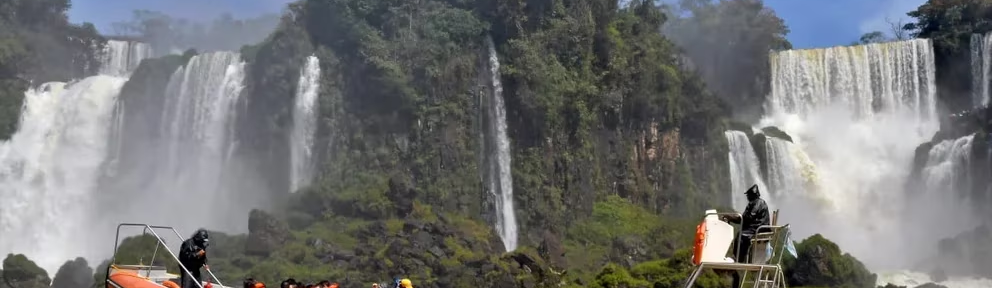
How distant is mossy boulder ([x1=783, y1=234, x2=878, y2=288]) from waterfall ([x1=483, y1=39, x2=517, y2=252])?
1499 cm

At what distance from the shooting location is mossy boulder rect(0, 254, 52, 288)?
140ft

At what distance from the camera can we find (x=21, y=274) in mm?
43281

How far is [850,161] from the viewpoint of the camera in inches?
2499

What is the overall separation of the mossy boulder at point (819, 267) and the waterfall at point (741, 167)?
16955 mm

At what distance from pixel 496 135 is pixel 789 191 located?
18348 millimetres

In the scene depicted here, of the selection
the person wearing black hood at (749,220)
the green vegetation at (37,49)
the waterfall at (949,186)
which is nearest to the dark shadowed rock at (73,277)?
the green vegetation at (37,49)

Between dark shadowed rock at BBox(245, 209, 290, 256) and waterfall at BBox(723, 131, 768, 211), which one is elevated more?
waterfall at BBox(723, 131, 768, 211)

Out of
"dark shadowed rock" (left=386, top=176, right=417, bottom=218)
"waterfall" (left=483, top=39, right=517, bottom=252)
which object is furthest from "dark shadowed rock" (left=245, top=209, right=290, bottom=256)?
"waterfall" (left=483, top=39, right=517, bottom=252)

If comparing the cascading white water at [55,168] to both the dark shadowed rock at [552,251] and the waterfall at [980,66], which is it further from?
the waterfall at [980,66]

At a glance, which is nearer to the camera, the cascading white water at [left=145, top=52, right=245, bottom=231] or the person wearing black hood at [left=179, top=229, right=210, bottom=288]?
the person wearing black hood at [left=179, top=229, right=210, bottom=288]

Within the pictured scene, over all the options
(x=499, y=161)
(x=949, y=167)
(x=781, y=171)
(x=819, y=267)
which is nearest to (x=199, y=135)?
(x=499, y=161)

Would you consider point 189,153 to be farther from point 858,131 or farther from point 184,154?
point 858,131

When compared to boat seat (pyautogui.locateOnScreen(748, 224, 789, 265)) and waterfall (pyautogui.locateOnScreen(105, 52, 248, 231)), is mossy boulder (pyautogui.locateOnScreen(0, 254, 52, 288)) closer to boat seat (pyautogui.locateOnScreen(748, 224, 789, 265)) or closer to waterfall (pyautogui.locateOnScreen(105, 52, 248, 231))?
waterfall (pyautogui.locateOnScreen(105, 52, 248, 231))

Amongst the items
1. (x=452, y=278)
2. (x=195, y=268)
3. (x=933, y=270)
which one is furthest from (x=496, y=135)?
(x=195, y=268)
